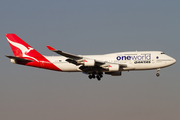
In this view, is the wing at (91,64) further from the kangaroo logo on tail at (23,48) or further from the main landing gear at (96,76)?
the kangaroo logo on tail at (23,48)

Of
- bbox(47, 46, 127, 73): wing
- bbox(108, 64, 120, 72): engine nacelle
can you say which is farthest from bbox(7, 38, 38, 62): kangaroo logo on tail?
bbox(108, 64, 120, 72): engine nacelle

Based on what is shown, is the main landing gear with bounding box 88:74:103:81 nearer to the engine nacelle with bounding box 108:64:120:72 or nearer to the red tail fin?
the engine nacelle with bounding box 108:64:120:72

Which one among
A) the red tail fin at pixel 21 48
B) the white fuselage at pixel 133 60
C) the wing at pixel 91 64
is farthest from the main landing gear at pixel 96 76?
the red tail fin at pixel 21 48

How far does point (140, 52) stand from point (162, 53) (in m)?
3.75

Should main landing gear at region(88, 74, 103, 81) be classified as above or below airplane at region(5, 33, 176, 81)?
below

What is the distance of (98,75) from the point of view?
2064 inches

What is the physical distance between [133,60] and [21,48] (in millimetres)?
19613

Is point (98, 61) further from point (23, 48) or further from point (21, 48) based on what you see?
point (21, 48)

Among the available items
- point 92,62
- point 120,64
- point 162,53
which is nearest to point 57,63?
point 92,62

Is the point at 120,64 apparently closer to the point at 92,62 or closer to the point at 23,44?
the point at 92,62

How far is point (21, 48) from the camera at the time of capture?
175ft

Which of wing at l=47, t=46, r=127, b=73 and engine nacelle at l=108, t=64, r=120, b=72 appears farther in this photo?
engine nacelle at l=108, t=64, r=120, b=72

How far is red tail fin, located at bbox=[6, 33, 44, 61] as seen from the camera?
2066 inches

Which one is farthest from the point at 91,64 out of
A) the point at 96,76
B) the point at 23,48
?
the point at 23,48
